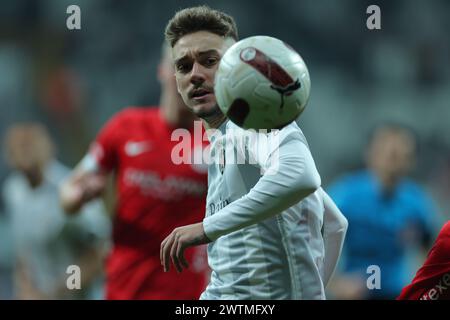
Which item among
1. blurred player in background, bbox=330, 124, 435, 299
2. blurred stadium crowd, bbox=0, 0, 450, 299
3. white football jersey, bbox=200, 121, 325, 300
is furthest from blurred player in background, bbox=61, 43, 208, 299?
blurred stadium crowd, bbox=0, 0, 450, 299

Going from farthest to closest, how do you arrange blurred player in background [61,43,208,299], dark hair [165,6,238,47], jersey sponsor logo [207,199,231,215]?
blurred player in background [61,43,208,299] < dark hair [165,6,238,47] < jersey sponsor logo [207,199,231,215]

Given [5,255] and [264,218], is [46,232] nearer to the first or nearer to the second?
[5,255]

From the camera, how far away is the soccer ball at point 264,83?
9.08 ft

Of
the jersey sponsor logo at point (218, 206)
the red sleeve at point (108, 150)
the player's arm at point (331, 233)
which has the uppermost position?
the red sleeve at point (108, 150)

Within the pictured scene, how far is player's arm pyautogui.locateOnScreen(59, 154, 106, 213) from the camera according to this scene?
493cm

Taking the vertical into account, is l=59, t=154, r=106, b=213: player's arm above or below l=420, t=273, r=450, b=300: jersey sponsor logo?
above

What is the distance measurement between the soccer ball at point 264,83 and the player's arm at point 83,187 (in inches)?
89.0

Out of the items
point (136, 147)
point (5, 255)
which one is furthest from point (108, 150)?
point (5, 255)

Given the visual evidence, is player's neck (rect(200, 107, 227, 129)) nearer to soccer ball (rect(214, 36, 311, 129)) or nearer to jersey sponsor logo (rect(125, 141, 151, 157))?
soccer ball (rect(214, 36, 311, 129))

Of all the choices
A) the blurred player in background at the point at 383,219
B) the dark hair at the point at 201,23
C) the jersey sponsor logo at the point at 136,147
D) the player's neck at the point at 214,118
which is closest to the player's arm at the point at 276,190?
the player's neck at the point at 214,118

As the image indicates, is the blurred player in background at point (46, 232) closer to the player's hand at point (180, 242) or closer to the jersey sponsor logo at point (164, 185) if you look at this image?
the jersey sponsor logo at point (164, 185)

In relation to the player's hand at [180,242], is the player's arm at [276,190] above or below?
above

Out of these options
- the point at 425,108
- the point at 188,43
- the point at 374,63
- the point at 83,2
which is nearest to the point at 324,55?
the point at 374,63

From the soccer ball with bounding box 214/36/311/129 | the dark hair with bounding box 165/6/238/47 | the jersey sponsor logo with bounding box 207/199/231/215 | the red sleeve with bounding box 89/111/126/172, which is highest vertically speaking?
the dark hair with bounding box 165/6/238/47
